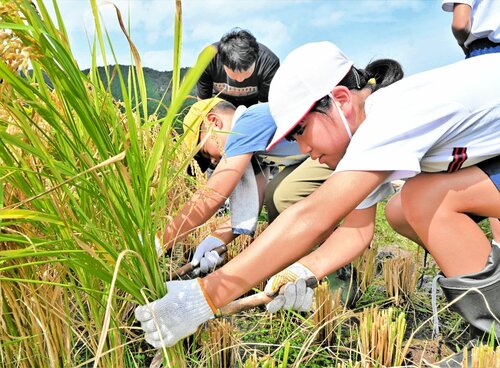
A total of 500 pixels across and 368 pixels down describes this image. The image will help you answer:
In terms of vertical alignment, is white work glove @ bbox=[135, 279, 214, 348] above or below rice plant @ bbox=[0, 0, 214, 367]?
below

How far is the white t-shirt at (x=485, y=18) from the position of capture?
2.37m

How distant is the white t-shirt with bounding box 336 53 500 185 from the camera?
1200 mm

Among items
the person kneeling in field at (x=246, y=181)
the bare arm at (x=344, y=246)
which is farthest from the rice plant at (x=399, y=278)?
the bare arm at (x=344, y=246)

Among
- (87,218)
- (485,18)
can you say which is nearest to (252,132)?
(87,218)

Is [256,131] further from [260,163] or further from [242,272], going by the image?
[242,272]

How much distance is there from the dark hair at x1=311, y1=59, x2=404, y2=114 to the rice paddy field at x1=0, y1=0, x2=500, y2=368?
43 centimetres

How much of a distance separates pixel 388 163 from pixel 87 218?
0.70 m

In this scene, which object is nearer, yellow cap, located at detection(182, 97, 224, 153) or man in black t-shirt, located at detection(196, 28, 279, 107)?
yellow cap, located at detection(182, 97, 224, 153)

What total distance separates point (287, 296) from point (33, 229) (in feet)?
2.45

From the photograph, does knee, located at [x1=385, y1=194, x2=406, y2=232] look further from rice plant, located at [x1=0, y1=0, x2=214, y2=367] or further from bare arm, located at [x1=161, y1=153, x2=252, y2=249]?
rice plant, located at [x1=0, y1=0, x2=214, y2=367]

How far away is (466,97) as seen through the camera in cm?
134

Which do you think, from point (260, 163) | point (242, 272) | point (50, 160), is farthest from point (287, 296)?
point (260, 163)

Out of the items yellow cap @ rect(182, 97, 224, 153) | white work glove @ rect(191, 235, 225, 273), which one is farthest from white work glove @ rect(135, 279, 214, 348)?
white work glove @ rect(191, 235, 225, 273)

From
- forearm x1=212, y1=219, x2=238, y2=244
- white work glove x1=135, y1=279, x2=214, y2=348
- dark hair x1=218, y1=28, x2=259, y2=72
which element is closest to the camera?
white work glove x1=135, y1=279, x2=214, y2=348
